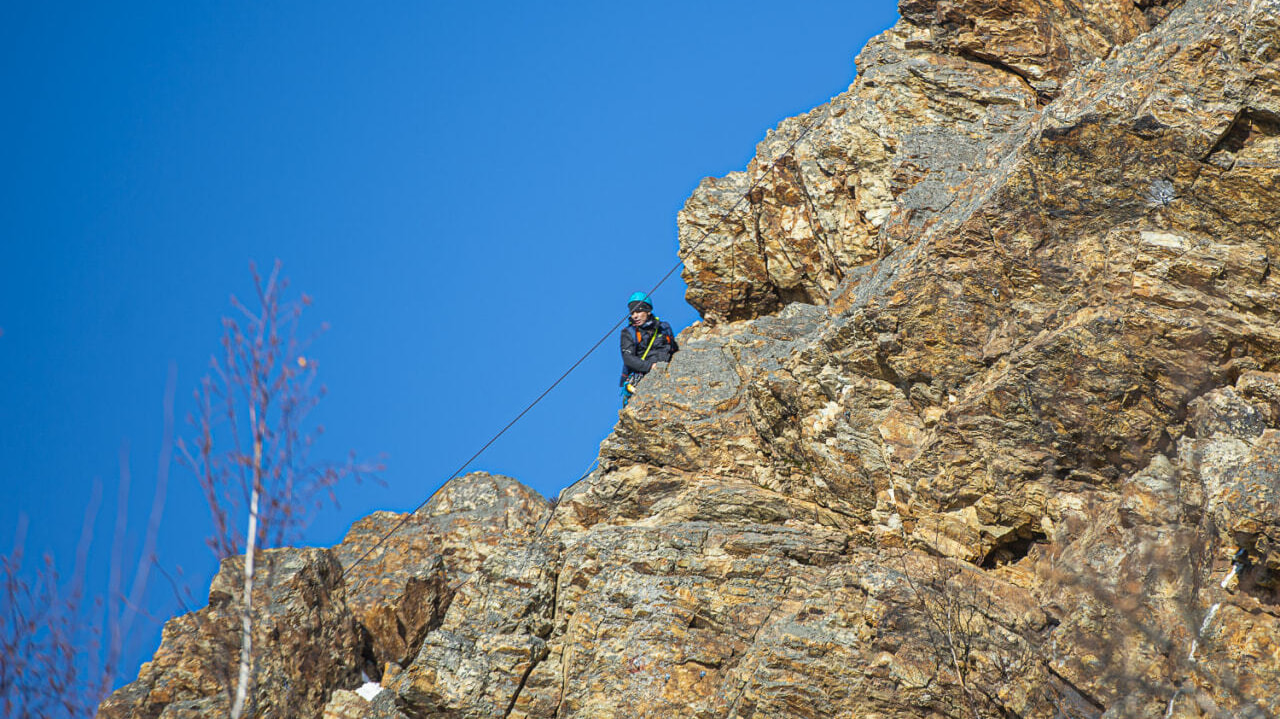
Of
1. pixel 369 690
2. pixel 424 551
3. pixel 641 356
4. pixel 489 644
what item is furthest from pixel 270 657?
pixel 641 356

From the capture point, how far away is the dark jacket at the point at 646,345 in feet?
64.2

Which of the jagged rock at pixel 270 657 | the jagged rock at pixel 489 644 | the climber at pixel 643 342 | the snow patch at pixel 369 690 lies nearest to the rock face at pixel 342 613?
the jagged rock at pixel 270 657

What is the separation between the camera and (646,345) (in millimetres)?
19688

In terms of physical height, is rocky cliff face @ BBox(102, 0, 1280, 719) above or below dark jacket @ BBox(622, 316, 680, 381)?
below

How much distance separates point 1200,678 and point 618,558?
6.92 meters

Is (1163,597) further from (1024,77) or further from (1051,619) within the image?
(1024,77)

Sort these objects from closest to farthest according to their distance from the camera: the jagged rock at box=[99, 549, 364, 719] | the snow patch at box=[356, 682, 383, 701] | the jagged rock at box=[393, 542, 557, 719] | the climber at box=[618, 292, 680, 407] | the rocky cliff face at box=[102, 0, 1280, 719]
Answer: the rocky cliff face at box=[102, 0, 1280, 719] < the jagged rock at box=[393, 542, 557, 719] < the jagged rock at box=[99, 549, 364, 719] < the snow patch at box=[356, 682, 383, 701] < the climber at box=[618, 292, 680, 407]

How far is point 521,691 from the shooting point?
13.5 m

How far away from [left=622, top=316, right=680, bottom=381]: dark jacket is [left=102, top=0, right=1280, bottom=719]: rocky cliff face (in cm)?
192

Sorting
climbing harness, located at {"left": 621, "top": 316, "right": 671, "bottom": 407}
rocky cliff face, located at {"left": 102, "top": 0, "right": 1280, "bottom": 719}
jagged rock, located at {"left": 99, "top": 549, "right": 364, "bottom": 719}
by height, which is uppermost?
climbing harness, located at {"left": 621, "top": 316, "right": 671, "bottom": 407}

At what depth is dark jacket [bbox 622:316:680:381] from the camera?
1956cm

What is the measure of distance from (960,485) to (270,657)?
9651mm

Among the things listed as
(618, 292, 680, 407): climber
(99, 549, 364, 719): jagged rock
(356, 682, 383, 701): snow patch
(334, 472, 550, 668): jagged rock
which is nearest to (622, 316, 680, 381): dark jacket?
(618, 292, 680, 407): climber

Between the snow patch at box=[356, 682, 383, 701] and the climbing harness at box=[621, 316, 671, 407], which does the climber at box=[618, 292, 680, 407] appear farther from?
the snow patch at box=[356, 682, 383, 701]
